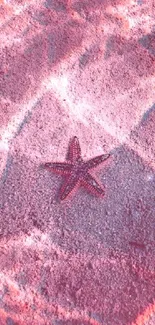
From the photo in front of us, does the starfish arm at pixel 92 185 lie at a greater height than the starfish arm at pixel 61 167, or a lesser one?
lesser

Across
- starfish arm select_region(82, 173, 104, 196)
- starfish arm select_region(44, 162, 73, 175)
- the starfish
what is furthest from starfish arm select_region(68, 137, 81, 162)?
starfish arm select_region(82, 173, 104, 196)

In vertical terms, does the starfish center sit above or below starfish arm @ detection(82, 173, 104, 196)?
above

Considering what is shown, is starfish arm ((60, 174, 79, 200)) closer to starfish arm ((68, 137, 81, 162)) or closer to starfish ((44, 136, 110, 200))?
starfish ((44, 136, 110, 200))

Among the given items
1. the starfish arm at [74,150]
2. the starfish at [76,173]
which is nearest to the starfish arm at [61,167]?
the starfish at [76,173]

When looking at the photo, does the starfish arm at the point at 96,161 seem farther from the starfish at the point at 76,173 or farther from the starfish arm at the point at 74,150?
the starfish arm at the point at 74,150

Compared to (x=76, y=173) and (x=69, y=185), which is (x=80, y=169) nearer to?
(x=76, y=173)

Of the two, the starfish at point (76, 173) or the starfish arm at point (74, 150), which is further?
the starfish arm at point (74, 150)

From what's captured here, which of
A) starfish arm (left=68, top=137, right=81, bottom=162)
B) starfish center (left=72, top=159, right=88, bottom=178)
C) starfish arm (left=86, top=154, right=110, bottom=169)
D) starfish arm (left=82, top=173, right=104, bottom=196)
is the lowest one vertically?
starfish arm (left=82, top=173, right=104, bottom=196)

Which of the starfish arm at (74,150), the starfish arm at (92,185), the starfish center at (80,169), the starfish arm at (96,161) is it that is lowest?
the starfish arm at (92,185)
